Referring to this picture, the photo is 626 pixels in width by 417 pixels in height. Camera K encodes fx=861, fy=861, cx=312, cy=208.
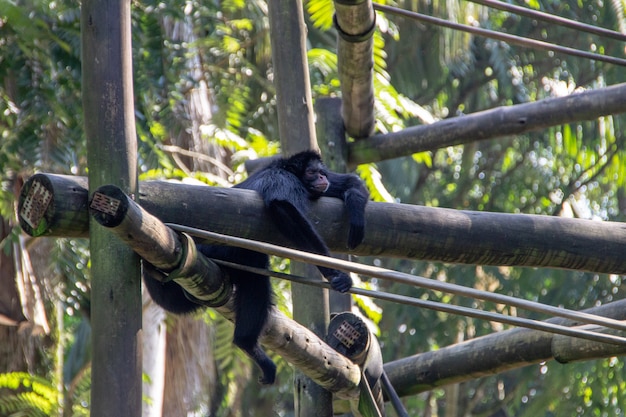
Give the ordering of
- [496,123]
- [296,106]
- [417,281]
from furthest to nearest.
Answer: [496,123] < [296,106] < [417,281]

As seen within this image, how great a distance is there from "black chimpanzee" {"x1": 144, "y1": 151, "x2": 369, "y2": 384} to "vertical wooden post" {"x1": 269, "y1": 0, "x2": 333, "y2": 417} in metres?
0.31

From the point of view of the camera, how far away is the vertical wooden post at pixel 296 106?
5.20 m

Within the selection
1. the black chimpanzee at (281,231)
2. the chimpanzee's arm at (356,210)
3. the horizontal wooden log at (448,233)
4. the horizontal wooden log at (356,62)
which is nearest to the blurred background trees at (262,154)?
the horizontal wooden log at (356,62)

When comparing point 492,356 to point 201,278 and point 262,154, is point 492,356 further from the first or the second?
point 262,154

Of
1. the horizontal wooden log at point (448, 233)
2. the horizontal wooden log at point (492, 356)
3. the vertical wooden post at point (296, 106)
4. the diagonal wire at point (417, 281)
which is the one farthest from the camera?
the vertical wooden post at point (296, 106)

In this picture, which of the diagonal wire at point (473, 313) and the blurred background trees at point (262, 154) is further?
the blurred background trees at point (262, 154)

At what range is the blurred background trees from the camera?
7.02 meters

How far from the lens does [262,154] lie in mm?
7574

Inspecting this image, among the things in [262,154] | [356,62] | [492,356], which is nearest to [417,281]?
[492,356]

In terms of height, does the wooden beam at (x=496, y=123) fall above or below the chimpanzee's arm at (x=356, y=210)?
above

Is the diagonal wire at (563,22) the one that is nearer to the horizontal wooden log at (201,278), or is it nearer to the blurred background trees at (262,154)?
the horizontal wooden log at (201,278)

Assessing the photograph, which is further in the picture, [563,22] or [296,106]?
[296,106]

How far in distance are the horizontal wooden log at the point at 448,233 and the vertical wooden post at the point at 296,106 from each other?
1.08 metres

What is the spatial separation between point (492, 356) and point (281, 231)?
1.93 metres
